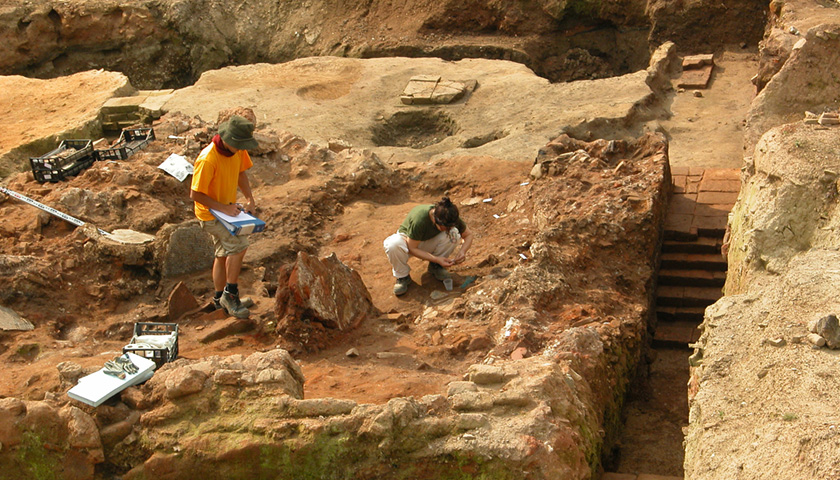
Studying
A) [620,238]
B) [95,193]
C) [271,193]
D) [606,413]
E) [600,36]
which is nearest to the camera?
[606,413]

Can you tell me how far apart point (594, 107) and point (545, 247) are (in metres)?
4.01

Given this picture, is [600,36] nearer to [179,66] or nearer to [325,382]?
[179,66]

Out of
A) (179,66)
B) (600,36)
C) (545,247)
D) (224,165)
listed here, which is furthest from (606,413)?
(179,66)

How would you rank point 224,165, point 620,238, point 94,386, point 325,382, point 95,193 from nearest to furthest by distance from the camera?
1. point 94,386
2. point 325,382
3. point 224,165
4. point 620,238
5. point 95,193

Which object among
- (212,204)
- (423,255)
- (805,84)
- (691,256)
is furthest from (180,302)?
(805,84)

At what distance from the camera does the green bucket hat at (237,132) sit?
585 centimetres

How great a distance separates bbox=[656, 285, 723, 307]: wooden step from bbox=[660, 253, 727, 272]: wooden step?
0.22 metres

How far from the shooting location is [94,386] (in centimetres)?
419

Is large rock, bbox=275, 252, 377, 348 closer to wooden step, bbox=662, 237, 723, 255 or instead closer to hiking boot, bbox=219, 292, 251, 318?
hiking boot, bbox=219, 292, 251, 318

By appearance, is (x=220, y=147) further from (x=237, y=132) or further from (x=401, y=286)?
(x=401, y=286)

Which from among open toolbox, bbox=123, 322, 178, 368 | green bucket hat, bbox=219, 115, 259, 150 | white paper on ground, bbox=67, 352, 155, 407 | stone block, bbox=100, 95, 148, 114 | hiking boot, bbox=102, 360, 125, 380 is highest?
green bucket hat, bbox=219, 115, 259, 150

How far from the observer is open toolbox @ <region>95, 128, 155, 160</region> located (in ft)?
27.2

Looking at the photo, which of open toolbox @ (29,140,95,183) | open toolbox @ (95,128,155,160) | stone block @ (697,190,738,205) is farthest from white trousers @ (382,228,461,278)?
open toolbox @ (29,140,95,183)

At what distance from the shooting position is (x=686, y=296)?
7449 mm
